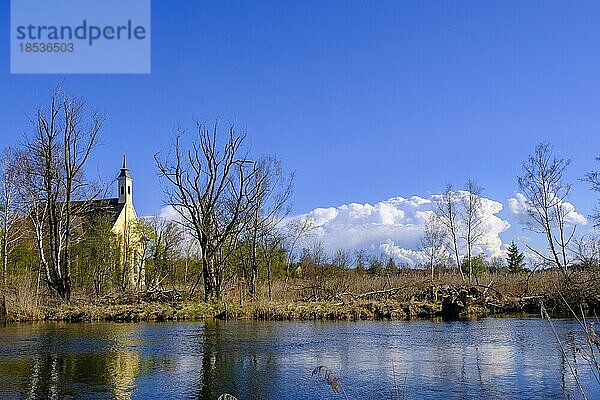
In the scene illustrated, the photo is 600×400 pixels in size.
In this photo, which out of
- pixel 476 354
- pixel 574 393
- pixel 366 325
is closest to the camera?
pixel 574 393

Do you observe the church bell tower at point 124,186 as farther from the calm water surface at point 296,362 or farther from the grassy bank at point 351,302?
the calm water surface at point 296,362

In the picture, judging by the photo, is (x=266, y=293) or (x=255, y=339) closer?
(x=255, y=339)

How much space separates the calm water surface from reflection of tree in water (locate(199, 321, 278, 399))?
0.02 m

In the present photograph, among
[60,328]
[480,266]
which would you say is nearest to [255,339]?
[60,328]

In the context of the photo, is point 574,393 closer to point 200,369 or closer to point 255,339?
point 200,369

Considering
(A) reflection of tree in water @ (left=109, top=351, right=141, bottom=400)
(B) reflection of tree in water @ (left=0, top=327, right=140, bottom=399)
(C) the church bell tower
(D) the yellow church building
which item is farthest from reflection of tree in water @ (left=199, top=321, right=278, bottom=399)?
(C) the church bell tower

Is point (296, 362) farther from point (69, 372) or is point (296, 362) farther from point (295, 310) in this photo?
point (295, 310)

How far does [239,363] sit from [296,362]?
4.06ft

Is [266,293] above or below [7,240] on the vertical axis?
below

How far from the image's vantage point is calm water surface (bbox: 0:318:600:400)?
10.4 m

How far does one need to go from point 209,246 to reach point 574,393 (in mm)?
26658

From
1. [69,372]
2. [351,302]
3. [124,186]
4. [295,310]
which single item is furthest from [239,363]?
[124,186]

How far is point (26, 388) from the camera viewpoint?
1097 cm

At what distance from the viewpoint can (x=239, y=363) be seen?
13.7 meters
